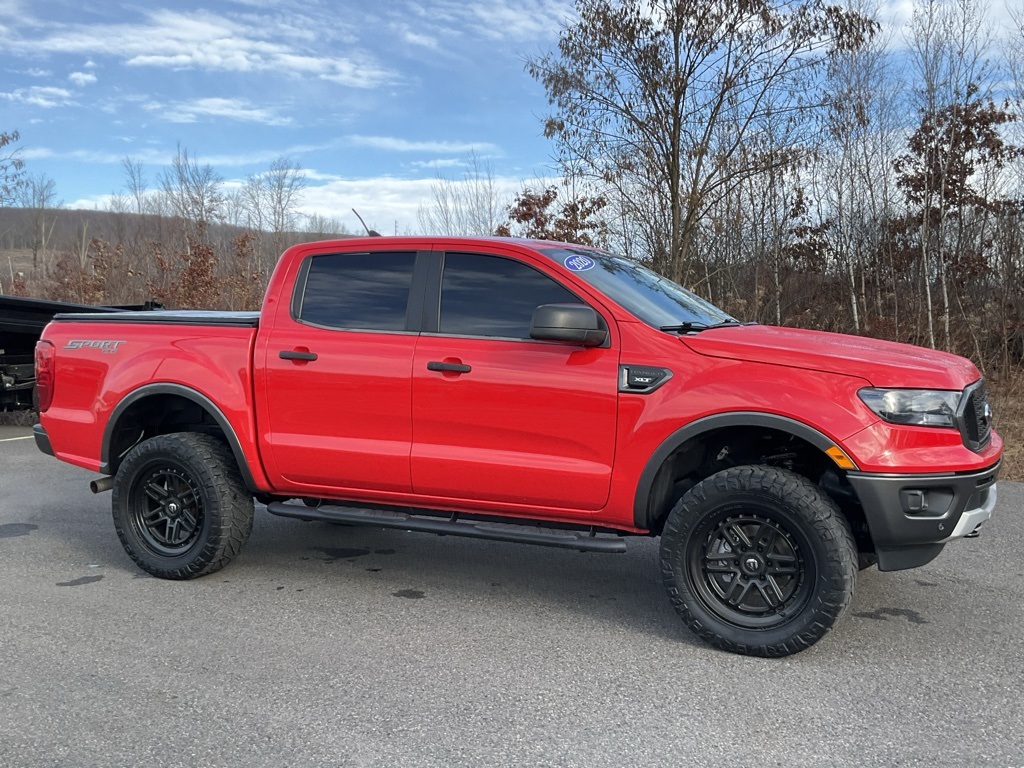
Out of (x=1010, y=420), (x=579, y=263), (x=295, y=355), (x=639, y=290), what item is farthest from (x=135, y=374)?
(x=1010, y=420)

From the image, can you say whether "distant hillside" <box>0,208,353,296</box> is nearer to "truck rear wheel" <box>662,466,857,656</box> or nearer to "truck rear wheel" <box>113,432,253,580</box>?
"truck rear wheel" <box>113,432,253,580</box>

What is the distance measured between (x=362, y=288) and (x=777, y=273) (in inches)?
513

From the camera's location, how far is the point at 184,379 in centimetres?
520

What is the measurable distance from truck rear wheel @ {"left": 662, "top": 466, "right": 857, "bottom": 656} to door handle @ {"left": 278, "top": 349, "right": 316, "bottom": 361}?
211cm

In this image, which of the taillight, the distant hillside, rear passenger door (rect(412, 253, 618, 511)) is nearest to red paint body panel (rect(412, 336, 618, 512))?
rear passenger door (rect(412, 253, 618, 511))

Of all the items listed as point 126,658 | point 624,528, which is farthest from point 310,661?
point 624,528

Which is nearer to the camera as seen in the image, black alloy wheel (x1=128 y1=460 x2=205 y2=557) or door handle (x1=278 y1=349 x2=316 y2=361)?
door handle (x1=278 y1=349 x2=316 y2=361)

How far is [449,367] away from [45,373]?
9.44ft

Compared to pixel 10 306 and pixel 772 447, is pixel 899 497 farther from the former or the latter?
pixel 10 306

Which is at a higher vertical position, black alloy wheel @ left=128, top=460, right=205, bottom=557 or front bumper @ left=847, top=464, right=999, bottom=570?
front bumper @ left=847, top=464, right=999, bottom=570

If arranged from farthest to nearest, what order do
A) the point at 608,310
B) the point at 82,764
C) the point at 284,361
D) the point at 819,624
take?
the point at 284,361 < the point at 608,310 < the point at 819,624 < the point at 82,764

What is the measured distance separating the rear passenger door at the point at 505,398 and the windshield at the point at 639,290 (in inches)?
8.1

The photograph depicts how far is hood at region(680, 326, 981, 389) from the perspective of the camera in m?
3.88

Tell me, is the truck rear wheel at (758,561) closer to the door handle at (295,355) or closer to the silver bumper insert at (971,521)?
the silver bumper insert at (971,521)
